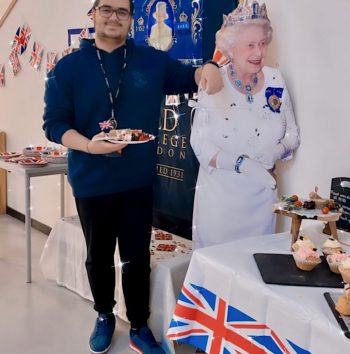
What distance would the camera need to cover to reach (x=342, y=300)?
3.39ft

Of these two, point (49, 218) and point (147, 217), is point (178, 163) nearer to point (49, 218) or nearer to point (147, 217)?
point (147, 217)

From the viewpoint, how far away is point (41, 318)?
2230 mm

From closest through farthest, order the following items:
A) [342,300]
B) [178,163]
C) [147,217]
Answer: [342,300] → [147,217] → [178,163]

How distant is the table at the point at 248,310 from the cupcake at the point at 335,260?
3.6 inches

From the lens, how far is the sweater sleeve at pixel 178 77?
1.80 m

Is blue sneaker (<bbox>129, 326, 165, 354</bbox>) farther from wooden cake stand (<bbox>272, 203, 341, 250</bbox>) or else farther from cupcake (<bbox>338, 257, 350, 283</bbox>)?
cupcake (<bbox>338, 257, 350, 283</bbox>)

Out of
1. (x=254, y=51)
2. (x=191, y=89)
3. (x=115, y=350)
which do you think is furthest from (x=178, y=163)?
(x=115, y=350)

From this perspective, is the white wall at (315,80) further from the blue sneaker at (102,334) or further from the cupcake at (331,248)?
the blue sneaker at (102,334)

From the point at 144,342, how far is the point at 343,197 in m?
0.91

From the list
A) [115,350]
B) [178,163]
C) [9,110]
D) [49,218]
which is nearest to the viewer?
[115,350]

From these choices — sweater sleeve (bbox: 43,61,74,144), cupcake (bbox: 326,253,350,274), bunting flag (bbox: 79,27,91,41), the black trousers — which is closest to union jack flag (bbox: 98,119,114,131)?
sweater sleeve (bbox: 43,61,74,144)

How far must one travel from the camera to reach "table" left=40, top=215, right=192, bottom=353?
1.90 meters

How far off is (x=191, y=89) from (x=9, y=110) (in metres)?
2.36

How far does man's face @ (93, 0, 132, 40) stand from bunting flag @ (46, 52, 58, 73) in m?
1.57
